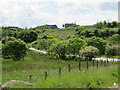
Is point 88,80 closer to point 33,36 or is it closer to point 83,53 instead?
point 83,53

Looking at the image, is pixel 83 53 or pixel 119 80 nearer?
pixel 119 80

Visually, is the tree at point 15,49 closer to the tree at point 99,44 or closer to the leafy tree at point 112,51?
the leafy tree at point 112,51

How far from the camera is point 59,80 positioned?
10594 millimetres

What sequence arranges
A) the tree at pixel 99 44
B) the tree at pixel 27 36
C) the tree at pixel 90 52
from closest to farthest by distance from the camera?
the tree at pixel 90 52, the tree at pixel 99 44, the tree at pixel 27 36

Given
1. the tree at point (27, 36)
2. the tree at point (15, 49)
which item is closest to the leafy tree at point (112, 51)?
the tree at point (15, 49)

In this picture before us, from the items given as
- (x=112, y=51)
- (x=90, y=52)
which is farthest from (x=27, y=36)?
(x=90, y=52)

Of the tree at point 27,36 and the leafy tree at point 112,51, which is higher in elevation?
the tree at point 27,36

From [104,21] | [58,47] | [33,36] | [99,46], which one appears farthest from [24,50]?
[104,21]

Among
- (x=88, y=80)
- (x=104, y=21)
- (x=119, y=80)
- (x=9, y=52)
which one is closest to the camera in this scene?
(x=88, y=80)

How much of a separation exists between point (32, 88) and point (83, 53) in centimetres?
3510

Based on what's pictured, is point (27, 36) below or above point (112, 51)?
above

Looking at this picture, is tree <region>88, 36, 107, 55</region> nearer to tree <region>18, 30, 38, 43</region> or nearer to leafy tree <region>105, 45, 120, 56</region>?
leafy tree <region>105, 45, 120, 56</region>

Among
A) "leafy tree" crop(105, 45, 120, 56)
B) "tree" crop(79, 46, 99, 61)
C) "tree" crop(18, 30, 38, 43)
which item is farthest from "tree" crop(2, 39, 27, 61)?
"tree" crop(18, 30, 38, 43)

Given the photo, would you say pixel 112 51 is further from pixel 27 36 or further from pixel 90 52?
pixel 27 36
